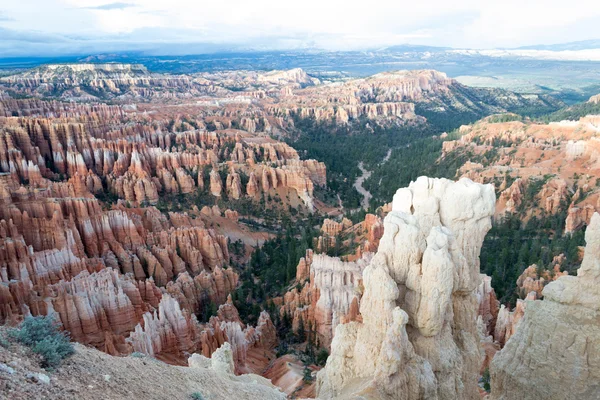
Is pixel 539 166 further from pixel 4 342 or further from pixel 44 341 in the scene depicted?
pixel 4 342

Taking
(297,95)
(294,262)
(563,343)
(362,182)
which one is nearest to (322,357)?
(563,343)

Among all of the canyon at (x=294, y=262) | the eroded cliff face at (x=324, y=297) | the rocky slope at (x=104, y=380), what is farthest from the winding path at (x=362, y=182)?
the rocky slope at (x=104, y=380)

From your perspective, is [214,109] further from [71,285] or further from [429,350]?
[429,350]

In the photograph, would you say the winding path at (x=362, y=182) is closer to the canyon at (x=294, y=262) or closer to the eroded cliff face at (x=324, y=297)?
the canyon at (x=294, y=262)

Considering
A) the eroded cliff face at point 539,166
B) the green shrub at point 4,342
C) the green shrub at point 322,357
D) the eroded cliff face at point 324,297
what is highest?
the green shrub at point 4,342

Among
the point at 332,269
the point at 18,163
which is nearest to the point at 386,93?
the point at 18,163

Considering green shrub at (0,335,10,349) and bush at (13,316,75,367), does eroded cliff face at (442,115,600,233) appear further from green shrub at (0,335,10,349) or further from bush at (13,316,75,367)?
green shrub at (0,335,10,349)
